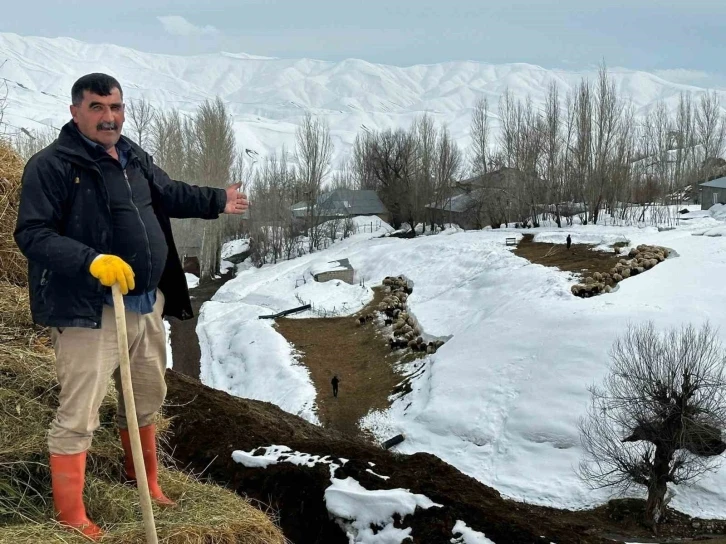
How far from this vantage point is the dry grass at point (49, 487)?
2965 mm

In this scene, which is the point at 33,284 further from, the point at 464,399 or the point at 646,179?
the point at 646,179

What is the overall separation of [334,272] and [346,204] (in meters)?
20.7

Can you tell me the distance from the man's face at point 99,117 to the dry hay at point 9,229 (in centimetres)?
240

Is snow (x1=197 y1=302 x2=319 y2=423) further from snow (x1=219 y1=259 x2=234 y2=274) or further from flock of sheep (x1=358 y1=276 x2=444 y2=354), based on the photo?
snow (x1=219 y1=259 x2=234 y2=274)

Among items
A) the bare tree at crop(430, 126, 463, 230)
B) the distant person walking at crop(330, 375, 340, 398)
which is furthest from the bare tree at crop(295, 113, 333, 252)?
the distant person walking at crop(330, 375, 340, 398)

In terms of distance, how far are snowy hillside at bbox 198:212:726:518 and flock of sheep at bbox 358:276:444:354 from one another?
62 cm

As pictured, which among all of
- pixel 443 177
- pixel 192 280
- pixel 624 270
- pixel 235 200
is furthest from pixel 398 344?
pixel 443 177

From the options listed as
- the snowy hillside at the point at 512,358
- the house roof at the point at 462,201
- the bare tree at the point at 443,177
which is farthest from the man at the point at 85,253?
the bare tree at the point at 443,177

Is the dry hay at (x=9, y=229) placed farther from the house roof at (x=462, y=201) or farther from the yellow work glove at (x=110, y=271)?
the house roof at (x=462, y=201)

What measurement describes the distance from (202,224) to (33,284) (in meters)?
37.6

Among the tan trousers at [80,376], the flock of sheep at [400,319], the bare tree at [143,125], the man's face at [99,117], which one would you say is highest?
the bare tree at [143,125]

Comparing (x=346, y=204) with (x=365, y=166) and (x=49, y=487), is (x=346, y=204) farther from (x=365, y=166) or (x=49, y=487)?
(x=49, y=487)

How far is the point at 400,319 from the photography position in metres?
23.7

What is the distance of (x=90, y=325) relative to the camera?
2.76m
